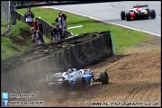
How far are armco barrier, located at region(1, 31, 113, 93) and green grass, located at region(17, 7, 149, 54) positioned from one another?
2.11m

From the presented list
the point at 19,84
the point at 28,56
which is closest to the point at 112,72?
the point at 28,56

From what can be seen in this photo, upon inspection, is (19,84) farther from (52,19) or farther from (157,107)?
(52,19)

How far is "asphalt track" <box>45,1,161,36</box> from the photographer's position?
91.2 feet

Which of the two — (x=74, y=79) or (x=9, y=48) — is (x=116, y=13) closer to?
(x=9, y=48)

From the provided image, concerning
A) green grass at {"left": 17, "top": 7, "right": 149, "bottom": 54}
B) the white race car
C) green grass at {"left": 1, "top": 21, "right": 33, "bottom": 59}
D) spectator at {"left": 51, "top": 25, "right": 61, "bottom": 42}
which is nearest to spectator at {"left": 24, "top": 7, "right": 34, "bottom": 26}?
green grass at {"left": 17, "top": 7, "right": 149, "bottom": 54}

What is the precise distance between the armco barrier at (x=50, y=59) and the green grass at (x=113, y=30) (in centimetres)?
211

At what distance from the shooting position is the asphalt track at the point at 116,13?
91.2 feet

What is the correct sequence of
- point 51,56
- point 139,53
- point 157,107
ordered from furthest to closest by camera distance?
point 139,53 < point 51,56 < point 157,107

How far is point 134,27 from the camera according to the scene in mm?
28000

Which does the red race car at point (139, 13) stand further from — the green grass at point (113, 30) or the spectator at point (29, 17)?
the spectator at point (29, 17)

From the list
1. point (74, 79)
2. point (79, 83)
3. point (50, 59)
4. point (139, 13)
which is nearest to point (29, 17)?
point (139, 13)

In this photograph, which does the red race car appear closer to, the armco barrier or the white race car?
the armco barrier

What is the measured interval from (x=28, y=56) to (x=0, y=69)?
2235mm

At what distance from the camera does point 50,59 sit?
46.1 feet
